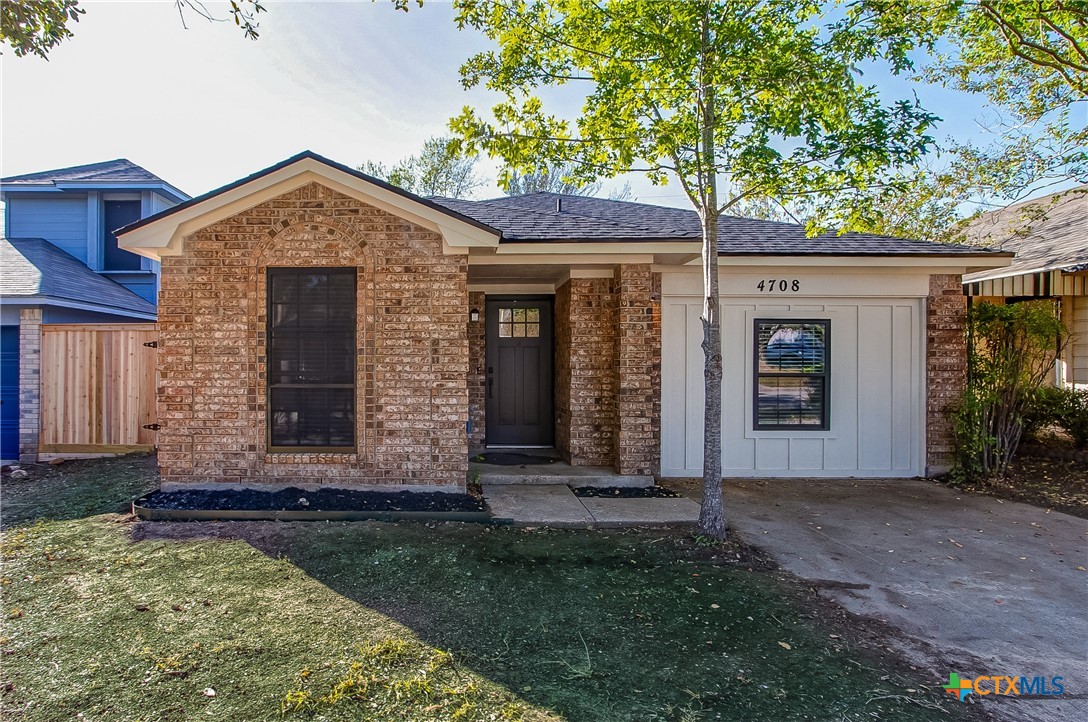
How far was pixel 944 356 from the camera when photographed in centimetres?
738

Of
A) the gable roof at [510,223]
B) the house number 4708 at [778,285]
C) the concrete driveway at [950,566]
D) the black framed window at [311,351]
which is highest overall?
the gable roof at [510,223]

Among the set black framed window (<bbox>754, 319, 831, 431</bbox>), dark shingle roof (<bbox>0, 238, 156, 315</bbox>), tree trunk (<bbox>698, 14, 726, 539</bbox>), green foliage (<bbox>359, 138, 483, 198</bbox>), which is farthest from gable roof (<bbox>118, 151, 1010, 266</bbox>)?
green foliage (<bbox>359, 138, 483, 198</bbox>)

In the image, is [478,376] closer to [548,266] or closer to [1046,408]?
[548,266]

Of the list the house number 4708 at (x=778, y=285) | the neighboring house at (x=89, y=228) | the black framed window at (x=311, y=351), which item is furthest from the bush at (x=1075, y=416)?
the neighboring house at (x=89, y=228)

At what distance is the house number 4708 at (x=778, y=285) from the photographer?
24.3 ft

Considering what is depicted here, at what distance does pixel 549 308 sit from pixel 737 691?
6.44 m

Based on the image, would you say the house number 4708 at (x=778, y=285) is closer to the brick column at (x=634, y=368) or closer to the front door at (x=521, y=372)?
the brick column at (x=634, y=368)

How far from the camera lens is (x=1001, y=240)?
39.0 feet


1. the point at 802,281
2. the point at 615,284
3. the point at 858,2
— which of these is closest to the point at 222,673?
the point at 615,284

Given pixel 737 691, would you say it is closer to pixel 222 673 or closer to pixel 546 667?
pixel 546 667

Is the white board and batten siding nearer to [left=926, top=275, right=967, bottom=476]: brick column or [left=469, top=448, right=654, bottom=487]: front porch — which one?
[left=926, top=275, right=967, bottom=476]: brick column

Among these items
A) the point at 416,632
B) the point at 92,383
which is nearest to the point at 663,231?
the point at 416,632

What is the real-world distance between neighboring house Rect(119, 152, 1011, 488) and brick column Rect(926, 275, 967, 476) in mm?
26

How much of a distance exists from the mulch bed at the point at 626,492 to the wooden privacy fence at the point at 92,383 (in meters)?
6.38
